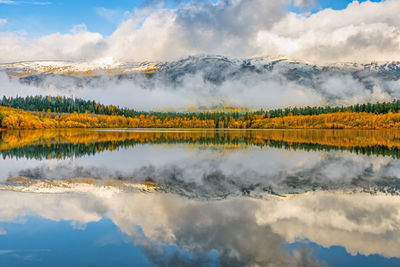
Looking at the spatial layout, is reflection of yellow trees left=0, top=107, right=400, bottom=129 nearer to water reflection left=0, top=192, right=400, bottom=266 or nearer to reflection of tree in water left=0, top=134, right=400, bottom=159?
reflection of tree in water left=0, top=134, right=400, bottom=159

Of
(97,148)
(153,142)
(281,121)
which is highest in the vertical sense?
(97,148)

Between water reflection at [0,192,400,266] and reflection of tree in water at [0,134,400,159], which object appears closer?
water reflection at [0,192,400,266]

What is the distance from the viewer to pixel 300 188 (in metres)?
13.2

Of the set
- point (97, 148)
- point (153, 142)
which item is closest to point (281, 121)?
point (153, 142)

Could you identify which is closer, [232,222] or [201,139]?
[232,222]

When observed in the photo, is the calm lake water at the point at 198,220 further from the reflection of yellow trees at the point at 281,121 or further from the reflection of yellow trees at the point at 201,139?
the reflection of yellow trees at the point at 281,121

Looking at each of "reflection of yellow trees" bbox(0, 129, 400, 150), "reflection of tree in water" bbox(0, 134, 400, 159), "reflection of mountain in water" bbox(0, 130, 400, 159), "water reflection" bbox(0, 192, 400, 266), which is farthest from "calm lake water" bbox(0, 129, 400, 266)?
"reflection of yellow trees" bbox(0, 129, 400, 150)

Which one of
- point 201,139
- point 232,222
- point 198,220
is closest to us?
point 232,222

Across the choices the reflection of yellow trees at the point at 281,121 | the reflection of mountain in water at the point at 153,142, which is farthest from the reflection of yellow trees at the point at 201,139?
the reflection of yellow trees at the point at 281,121

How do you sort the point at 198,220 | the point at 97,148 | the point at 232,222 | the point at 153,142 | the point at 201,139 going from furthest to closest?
the point at 201,139 < the point at 153,142 < the point at 97,148 < the point at 198,220 < the point at 232,222

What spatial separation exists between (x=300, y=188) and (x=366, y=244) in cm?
→ 588

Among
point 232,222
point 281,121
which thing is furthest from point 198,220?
point 281,121

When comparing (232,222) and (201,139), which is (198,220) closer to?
(232,222)

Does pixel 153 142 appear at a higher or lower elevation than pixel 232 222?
lower
